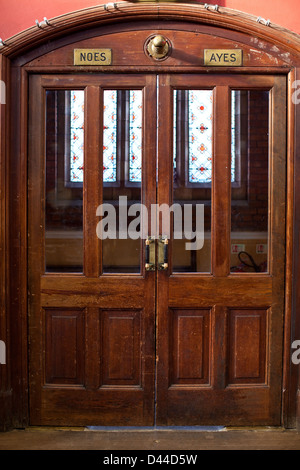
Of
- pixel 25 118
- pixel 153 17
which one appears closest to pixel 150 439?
pixel 25 118

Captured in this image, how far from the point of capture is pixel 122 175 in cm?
283

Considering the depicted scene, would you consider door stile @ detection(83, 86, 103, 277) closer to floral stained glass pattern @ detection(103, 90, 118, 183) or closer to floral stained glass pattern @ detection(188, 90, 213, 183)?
floral stained glass pattern @ detection(103, 90, 118, 183)

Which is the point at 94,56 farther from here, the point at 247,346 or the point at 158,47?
the point at 247,346

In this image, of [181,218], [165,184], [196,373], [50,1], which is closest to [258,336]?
[196,373]

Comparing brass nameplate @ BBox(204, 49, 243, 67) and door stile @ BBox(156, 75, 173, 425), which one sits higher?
brass nameplate @ BBox(204, 49, 243, 67)

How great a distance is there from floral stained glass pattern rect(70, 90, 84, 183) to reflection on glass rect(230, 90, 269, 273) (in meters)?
0.97

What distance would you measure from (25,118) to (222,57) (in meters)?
1.23

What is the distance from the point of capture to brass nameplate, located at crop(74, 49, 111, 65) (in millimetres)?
2627

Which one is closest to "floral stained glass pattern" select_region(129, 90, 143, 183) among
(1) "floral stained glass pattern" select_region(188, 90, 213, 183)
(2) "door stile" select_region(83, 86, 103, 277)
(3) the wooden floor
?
(2) "door stile" select_region(83, 86, 103, 277)

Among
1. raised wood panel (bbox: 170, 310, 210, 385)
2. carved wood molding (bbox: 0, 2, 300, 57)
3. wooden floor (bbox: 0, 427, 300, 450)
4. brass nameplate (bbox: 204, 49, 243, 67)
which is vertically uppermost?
carved wood molding (bbox: 0, 2, 300, 57)

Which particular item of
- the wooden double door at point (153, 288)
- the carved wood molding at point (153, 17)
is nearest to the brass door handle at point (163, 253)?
the wooden double door at point (153, 288)

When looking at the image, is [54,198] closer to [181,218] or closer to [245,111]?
[181,218]

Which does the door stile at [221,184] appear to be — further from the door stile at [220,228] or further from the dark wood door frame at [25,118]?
the dark wood door frame at [25,118]

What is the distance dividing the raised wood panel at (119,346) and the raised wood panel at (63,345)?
0.15 metres
